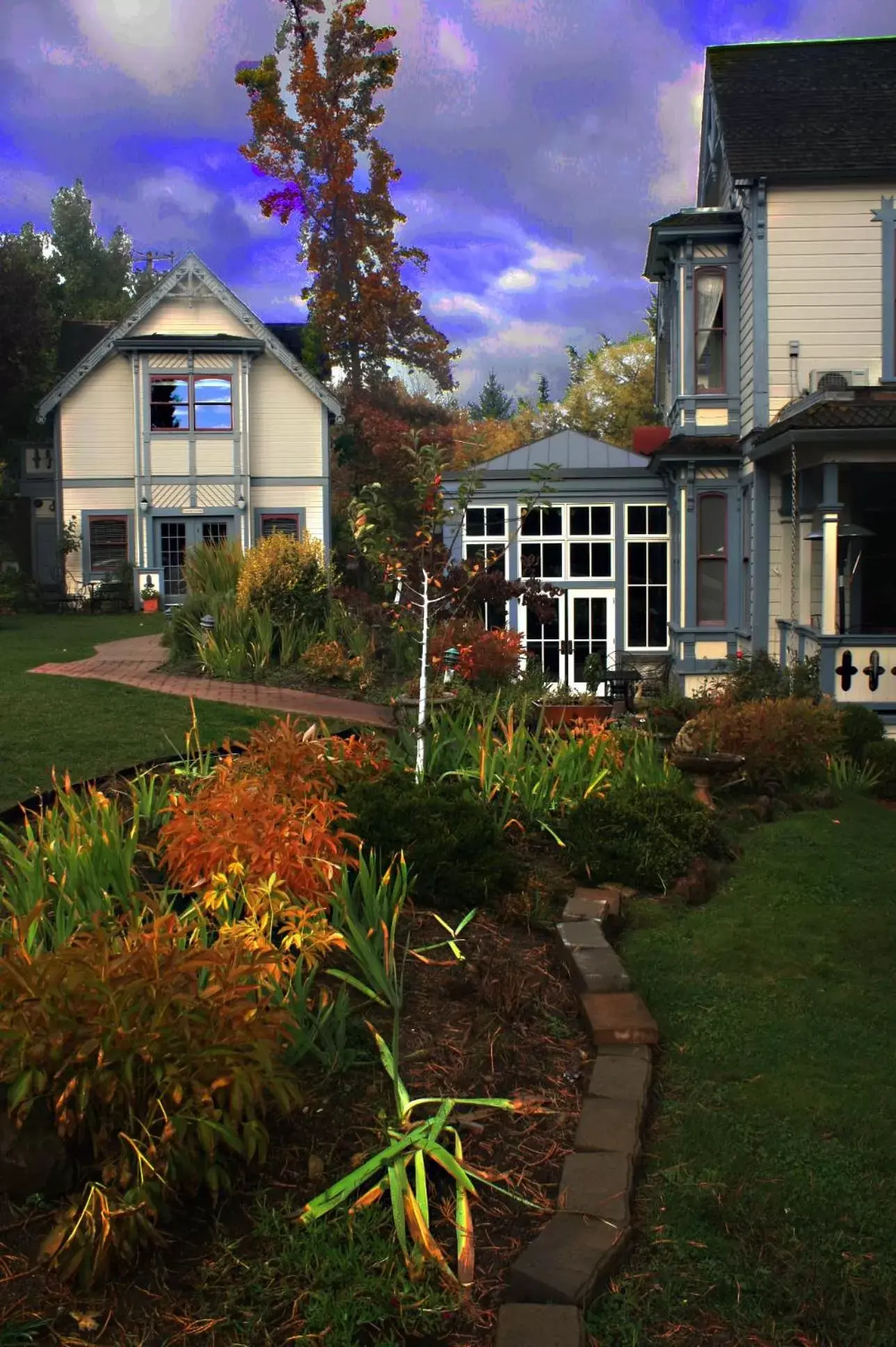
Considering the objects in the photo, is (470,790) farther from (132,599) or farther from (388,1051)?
(132,599)

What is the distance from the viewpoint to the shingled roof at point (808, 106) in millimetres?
16547

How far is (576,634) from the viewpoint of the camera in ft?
65.3

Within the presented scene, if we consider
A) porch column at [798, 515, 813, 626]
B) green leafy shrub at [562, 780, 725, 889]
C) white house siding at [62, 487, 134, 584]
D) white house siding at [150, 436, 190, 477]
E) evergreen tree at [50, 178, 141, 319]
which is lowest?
green leafy shrub at [562, 780, 725, 889]

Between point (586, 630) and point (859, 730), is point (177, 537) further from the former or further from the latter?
point (859, 730)

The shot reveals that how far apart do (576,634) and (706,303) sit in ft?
17.6

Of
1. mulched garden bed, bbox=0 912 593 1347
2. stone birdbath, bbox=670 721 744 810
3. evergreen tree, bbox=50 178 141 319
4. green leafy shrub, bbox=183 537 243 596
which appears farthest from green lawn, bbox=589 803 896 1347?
evergreen tree, bbox=50 178 141 319

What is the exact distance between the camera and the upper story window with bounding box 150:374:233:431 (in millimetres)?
31141

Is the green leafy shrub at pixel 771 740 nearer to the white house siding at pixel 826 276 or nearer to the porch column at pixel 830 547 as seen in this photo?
the porch column at pixel 830 547

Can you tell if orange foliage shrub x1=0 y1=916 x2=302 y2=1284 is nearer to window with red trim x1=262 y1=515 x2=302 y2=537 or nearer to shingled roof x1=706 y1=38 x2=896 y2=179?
shingled roof x1=706 y1=38 x2=896 y2=179

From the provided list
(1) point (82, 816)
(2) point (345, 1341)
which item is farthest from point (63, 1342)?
(1) point (82, 816)

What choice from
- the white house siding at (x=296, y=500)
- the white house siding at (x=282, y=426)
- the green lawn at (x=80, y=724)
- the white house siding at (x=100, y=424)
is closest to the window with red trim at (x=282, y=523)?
the white house siding at (x=296, y=500)

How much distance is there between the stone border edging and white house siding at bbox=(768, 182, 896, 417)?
13.5 metres

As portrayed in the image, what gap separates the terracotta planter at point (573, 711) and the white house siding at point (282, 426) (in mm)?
20715

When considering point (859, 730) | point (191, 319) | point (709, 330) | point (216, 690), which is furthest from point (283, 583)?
point (191, 319)
